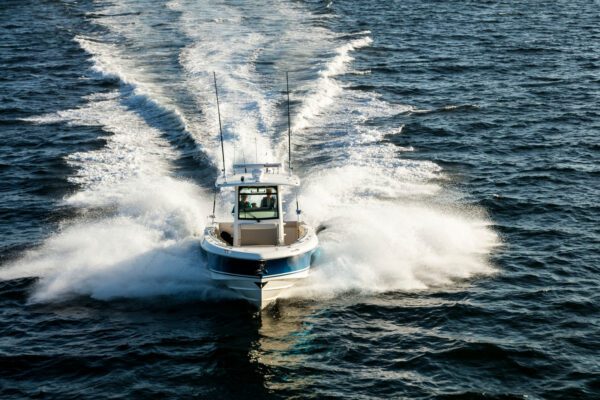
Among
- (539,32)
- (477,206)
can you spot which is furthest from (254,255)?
(539,32)

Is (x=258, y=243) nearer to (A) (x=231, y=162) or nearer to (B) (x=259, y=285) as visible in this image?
(B) (x=259, y=285)

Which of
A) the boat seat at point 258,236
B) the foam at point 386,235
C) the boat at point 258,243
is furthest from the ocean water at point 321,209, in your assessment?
the boat seat at point 258,236

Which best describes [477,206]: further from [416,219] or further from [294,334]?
[294,334]

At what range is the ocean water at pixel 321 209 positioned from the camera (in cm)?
2472

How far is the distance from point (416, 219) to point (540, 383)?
423 inches

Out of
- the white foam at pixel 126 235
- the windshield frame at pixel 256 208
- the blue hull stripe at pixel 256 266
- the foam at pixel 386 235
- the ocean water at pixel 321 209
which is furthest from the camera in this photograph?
the foam at pixel 386 235

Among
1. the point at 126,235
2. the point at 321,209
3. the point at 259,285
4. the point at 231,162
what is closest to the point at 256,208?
the point at 259,285

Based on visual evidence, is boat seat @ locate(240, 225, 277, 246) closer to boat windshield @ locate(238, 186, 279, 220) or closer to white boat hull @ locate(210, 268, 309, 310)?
boat windshield @ locate(238, 186, 279, 220)

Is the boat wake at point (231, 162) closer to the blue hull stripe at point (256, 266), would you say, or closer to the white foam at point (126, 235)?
the white foam at point (126, 235)

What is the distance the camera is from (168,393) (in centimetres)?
2339

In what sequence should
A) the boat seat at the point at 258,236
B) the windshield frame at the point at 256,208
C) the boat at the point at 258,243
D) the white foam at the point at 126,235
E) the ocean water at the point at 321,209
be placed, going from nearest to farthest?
the ocean water at the point at 321,209, the boat at the point at 258,243, the boat seat at the point at 258,236, the windshield frame at the point at 256,208, the white foam at the point at 126,235

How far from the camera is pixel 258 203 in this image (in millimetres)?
29203

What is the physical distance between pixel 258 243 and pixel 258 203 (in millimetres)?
1458

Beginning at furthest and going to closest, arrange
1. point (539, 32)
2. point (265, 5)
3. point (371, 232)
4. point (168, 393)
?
1. point (265, 5)
2. point (539, 32)
3. point (371, 232)
4. point (168, 393)
